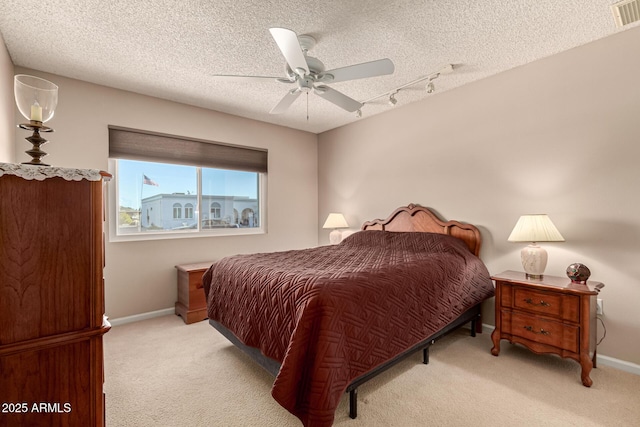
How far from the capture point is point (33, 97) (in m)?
1.23

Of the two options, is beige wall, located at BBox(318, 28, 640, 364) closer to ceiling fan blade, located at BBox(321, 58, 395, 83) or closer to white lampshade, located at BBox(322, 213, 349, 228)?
white lampshade, located at BBox(322, 213, 349, 228)

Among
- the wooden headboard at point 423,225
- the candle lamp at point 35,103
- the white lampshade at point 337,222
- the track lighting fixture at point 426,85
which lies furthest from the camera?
the white lampshade at point 337,222

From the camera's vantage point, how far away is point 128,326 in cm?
317

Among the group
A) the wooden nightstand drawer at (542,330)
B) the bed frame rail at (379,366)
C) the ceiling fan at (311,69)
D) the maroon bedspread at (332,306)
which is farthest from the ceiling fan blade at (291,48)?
the wooden nightstand drawer at (542,330)

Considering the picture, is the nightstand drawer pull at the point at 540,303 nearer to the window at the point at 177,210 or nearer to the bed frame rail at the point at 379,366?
the bed frame rail at the point at 379,366

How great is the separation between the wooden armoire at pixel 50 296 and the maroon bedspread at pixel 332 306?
2.76 ft

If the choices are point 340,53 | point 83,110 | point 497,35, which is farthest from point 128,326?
point 497,35

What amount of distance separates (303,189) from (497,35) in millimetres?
3303

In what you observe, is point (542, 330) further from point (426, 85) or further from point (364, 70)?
point (426, 85)

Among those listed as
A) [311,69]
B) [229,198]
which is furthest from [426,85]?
[229,198]

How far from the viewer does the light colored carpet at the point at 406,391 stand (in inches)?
68.1

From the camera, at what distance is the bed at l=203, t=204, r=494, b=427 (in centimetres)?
150

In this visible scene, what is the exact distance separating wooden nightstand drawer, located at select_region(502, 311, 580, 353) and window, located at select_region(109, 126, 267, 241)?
10.8ft

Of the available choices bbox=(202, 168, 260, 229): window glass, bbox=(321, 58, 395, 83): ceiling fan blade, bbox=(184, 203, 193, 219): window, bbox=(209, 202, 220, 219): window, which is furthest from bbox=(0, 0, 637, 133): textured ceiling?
bbox=(209, 202, 220, 219): window
